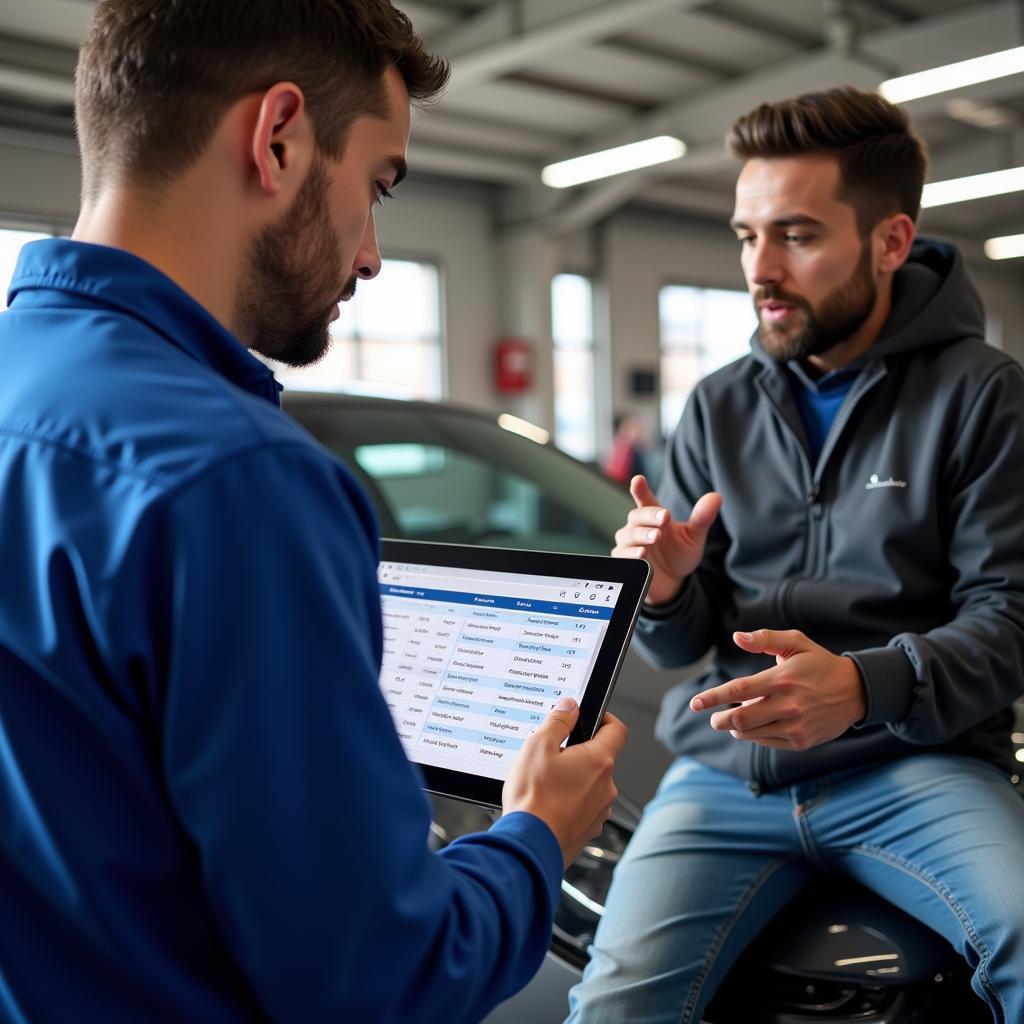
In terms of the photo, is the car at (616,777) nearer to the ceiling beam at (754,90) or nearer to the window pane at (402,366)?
the ceiling beam at (754,90)

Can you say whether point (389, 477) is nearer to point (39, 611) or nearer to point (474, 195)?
point (39, 611)

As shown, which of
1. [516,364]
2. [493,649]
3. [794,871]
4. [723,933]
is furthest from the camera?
[516,364]

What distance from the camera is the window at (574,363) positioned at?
41.3 feet

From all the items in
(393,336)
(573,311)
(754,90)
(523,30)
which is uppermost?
(754,90)

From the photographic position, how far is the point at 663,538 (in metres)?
1.56

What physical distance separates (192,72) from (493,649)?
2.08 feet

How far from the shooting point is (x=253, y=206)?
2.85 ft

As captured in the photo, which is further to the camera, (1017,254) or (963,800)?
(1017,254)

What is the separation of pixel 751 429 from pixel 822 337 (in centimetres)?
18

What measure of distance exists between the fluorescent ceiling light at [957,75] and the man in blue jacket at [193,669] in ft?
23.8

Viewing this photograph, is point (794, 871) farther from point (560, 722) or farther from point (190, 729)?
point (190, 729)

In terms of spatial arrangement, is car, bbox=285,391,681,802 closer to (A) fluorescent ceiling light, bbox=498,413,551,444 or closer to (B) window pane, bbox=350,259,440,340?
(A) fluorescent ceiling light, bbox=498,413,551,444

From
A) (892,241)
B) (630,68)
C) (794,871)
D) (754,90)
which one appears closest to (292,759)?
(794,871)

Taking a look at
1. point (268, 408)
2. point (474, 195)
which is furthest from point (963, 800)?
point (474, 195)
